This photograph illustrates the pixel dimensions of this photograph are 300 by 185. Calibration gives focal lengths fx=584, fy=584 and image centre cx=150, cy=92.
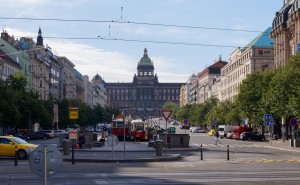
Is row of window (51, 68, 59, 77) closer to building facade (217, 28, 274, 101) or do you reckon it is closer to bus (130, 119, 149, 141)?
building facade (217, 28, 274, 101)

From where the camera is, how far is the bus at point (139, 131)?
7494 centimetres

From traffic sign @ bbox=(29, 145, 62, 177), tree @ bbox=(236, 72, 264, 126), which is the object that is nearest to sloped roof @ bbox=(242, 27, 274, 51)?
tree @ bbox=(236, 72, 264, 126)

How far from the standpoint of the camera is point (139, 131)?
75.4 meters

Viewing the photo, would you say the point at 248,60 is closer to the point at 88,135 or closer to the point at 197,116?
the point at 197,116

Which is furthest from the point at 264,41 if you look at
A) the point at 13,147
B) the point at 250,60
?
the point at 13,147

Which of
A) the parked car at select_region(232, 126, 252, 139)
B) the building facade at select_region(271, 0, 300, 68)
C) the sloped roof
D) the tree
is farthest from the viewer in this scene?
the sloped roof

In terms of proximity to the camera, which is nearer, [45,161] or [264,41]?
[45,161]

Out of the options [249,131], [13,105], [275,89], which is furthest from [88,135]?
[249,131]

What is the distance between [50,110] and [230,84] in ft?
207

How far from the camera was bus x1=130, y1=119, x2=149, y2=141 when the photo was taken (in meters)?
74.9

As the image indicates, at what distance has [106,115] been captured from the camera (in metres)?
181

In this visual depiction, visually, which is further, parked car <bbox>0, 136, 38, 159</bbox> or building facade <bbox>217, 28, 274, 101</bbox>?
building facade <bbox>217, 28, 274, 101</bbox>

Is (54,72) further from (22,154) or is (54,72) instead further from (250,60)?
(22,154)

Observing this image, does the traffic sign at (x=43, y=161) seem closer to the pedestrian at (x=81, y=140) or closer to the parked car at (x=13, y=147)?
the parked car at (x=13, y=147)
